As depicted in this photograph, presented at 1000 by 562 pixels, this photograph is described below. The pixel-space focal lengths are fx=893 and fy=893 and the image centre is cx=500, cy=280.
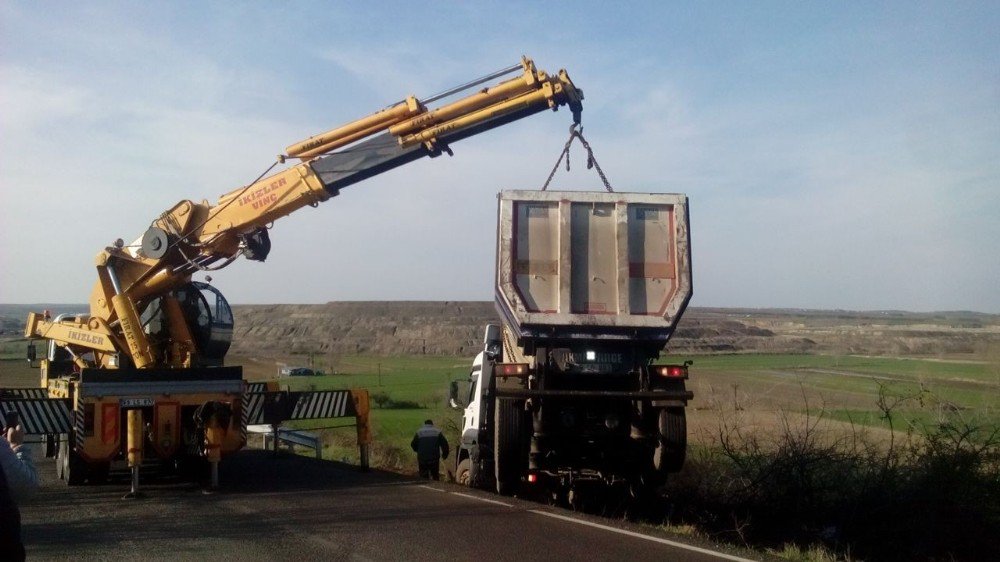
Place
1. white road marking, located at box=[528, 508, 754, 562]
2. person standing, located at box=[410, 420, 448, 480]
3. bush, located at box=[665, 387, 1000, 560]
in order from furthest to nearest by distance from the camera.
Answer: person standing, located at box=[410, 420, 448, 480] < bush, located at box=[665, 387, 1000, 560] < white road marking, located at box=[528, 508, 754, 562]

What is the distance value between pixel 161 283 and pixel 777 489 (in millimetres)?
9602

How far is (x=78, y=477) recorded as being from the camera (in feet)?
42.0

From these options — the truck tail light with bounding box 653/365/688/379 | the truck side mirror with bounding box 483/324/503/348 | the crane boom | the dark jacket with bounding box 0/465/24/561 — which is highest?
the crane boom

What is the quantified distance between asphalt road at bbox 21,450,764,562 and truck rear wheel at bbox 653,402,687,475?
1.20 m

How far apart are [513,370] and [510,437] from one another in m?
0.78

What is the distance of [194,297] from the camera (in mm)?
14641

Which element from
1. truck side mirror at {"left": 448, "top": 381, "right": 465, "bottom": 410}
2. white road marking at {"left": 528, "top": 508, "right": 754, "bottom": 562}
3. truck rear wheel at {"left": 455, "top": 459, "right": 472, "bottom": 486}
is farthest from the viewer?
truck side mirror at {"left": 448, "top": 381, "right": 465, "bottom": 410}

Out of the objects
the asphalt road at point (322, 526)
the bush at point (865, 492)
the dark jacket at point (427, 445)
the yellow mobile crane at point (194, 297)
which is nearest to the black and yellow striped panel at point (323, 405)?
the yellow mobile crane at point (194, 297)

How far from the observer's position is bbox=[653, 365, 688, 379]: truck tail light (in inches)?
412

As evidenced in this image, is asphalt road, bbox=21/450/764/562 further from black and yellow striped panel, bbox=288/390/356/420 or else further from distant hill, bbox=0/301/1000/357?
distant hill, bbox=0/301/1000/357

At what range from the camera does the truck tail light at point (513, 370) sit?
10.5 m

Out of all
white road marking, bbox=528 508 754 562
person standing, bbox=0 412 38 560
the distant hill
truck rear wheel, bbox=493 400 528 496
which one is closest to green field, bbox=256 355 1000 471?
truck rear wheel, bbox=493 400 528 496

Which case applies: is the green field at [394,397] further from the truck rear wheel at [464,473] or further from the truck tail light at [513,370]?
the truck tail light at [513,370]

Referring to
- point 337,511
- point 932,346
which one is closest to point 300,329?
point 932,346
